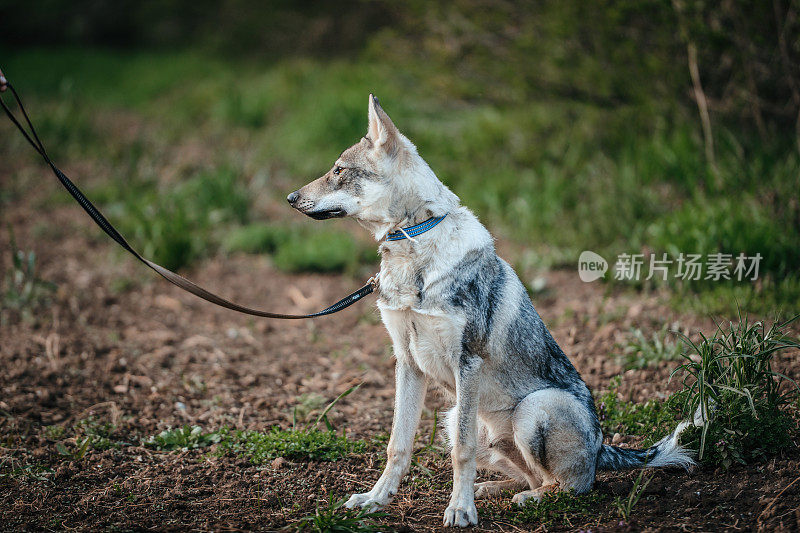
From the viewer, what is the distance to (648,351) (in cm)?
485

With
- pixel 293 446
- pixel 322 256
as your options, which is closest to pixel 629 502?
pixel 293 446

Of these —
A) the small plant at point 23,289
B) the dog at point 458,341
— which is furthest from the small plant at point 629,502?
the small plant at point 23,289

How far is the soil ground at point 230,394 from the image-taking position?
3.33 meters

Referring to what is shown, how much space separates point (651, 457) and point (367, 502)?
146 centimetres

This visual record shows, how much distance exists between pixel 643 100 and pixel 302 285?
13.8 feet

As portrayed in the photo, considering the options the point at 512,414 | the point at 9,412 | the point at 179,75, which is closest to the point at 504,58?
the point at 512,414

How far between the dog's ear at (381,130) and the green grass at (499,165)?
10.5ft

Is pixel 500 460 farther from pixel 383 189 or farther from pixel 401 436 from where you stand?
pixel 383 189

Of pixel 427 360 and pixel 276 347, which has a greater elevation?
→ pixel 427 360

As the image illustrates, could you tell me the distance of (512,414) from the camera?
355 centimetres

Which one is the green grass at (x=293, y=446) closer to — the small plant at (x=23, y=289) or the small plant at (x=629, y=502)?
the small plant at (x=629, y=502)

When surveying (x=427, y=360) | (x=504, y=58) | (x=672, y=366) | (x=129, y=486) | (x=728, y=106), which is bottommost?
(x=129, y=486)

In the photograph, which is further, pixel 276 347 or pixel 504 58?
pixel 504 58

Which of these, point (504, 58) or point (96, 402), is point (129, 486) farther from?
point (504, 58)
